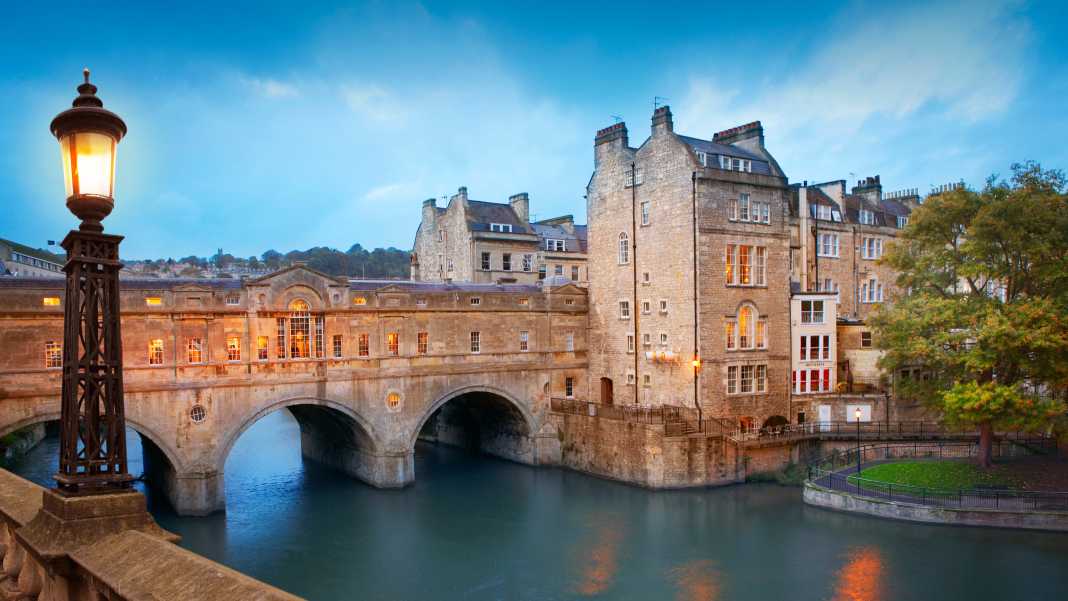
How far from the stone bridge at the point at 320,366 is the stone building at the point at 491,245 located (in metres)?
8.96

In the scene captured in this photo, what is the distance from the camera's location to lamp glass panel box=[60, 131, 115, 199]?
18.1 ft

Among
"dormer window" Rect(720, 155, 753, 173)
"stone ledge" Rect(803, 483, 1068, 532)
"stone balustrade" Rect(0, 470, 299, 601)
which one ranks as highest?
"dormer window" Rect(720, 155, 753, 173)

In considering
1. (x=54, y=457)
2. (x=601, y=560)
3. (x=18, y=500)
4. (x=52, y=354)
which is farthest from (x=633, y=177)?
(x=54, y=457)

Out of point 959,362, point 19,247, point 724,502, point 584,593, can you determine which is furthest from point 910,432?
point 19,247

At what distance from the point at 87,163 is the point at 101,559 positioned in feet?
9.17

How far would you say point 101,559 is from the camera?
493cm

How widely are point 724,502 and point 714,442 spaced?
287cm

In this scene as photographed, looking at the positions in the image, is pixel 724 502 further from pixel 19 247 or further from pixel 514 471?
pixel 19 247

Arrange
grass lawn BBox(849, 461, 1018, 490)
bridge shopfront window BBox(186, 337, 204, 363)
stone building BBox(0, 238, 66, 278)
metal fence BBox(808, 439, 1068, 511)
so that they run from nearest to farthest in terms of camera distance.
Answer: metal fence BBox(808, 439, 1068, 511)
grass lawn BBox(849, 461, 1018, 490)
bridge shopfront window BBox(186, 337, 204, 363)
stone building BBox(0, 238, 66, 278)

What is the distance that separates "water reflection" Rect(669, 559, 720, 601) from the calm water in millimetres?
60

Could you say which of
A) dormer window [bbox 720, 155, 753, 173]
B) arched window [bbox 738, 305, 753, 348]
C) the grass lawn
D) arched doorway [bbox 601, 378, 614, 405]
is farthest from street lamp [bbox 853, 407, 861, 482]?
dormer window [bbox 720, 155, 753, 173]

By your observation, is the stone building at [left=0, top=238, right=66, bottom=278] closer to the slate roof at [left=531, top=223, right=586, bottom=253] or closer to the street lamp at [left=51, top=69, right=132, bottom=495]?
the slate roof at [left=531, top=223, right=586, bottom=253]

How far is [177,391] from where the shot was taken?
2847 centimetres

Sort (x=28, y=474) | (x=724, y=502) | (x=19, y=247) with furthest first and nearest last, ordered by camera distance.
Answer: (x=19, y=247), (x=28, y=474), (x=724, y=502)
